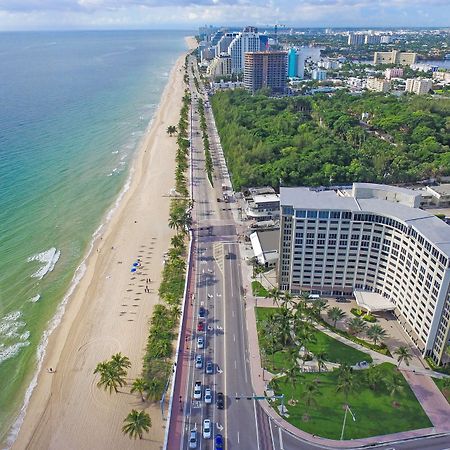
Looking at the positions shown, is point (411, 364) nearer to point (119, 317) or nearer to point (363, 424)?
point (363, 424)

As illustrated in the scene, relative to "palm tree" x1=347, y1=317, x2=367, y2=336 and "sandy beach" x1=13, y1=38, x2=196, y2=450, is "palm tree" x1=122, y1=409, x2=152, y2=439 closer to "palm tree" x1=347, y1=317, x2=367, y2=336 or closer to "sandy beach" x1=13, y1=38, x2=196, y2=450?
"sandy beach" x1=13, y1=38, x2=196, y2=450

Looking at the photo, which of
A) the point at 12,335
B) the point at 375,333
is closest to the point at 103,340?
the point at 12,335

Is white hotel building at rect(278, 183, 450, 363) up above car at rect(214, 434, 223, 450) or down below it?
above

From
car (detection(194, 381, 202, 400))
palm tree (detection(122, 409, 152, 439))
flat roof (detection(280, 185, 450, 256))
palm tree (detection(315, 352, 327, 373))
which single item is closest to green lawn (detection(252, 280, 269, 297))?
flat roof (detection(280, 185, 450, 256))

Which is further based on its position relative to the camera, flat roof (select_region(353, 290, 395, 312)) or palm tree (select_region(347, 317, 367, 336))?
flat roof (select_region(353, 290, 395, 312))

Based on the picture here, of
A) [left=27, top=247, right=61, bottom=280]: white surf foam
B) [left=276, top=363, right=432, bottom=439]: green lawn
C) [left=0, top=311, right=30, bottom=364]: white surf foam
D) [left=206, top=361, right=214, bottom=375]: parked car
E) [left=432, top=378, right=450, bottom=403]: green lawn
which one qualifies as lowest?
[left=0, top=311, right=30, bottom=364]: white surf foam

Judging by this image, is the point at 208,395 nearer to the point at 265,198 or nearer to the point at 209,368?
the point at 209,368

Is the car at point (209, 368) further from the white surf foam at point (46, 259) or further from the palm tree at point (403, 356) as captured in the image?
the white surf foam at point (46, 259)
